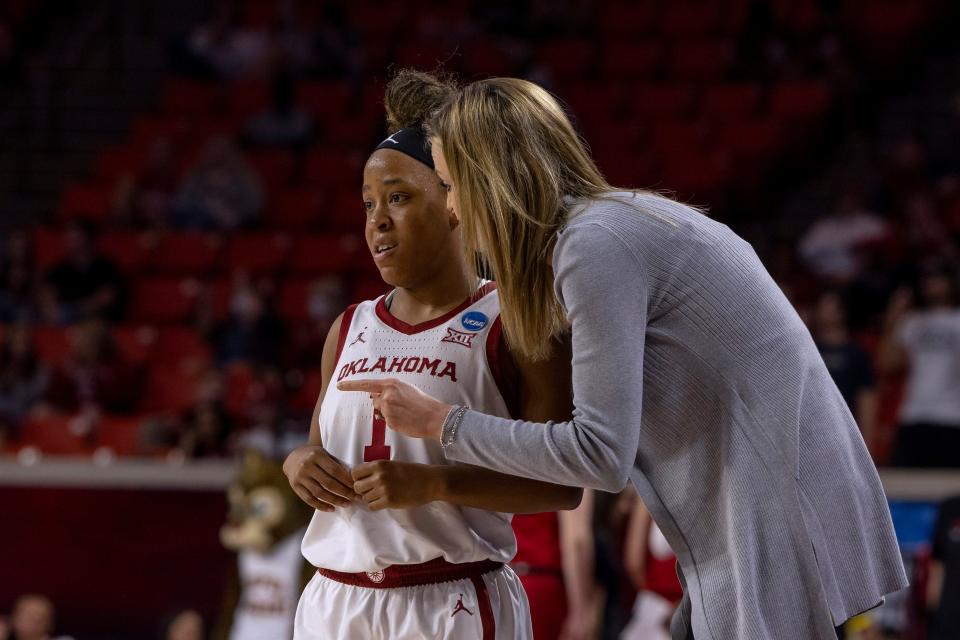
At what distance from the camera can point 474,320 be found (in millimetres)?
2674

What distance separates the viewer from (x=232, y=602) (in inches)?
242

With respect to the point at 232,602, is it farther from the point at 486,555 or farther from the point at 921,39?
the point at 921,39

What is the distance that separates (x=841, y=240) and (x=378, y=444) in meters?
7.74

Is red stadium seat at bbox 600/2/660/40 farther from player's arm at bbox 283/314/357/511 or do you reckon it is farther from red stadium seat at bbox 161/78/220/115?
player's arm at bbox 283/314/357/511

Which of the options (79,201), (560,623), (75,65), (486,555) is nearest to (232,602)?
(560,623)

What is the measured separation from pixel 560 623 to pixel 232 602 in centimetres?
186

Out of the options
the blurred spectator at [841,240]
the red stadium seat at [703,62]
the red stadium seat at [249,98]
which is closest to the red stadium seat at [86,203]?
the red stadium seat at [249,98]

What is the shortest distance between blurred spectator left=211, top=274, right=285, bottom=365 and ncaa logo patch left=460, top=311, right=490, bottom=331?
6.51m

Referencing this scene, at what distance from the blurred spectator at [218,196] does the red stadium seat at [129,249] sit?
396mm

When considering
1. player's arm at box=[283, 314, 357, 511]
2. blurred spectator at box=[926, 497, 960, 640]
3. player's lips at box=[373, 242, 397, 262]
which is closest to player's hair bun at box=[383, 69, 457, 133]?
player's lips at box=[373, 242, 397, 262]

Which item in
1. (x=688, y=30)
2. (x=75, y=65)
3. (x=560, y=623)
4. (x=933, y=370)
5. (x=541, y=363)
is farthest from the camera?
(x=75, y=65)

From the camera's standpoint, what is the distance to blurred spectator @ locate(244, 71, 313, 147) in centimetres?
1132

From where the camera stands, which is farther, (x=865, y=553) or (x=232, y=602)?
(x=232, y=602)

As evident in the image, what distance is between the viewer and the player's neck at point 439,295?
2738mm
